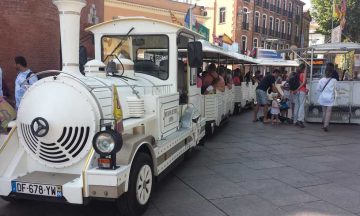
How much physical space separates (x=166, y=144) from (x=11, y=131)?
1.99m

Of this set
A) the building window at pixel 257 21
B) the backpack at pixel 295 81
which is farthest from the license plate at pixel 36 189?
the building window at pixel 257 21

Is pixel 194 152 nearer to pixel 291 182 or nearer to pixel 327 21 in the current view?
pixel 291 182

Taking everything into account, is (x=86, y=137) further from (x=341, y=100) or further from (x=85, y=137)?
(x=341, y=100)

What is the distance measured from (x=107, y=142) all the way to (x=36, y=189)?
3.05 feet

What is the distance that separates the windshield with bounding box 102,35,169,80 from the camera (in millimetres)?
6184

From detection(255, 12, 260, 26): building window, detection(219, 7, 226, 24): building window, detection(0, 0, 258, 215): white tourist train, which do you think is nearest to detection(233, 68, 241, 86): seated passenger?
detection(0, 0, 258, 215): white tourist train

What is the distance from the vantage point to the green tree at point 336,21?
35.6 m

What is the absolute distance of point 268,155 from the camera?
7980 mm

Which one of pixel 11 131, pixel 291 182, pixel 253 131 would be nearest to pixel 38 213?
pixel 11 131

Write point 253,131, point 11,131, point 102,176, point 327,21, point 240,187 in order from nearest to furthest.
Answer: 1. point 102,176
2. point 11,131
3. point 240,187
4. point 253,131
5. point 327,21

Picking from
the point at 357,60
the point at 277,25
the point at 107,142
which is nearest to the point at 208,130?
the point at 107,142

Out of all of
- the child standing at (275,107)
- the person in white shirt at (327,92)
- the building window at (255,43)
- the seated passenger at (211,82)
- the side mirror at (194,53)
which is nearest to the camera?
the side mirror at (194,53)

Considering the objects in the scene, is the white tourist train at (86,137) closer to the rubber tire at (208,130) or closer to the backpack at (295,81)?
the rubber tire at (208,130)

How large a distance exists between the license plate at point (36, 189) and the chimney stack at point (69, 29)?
4.42ft
